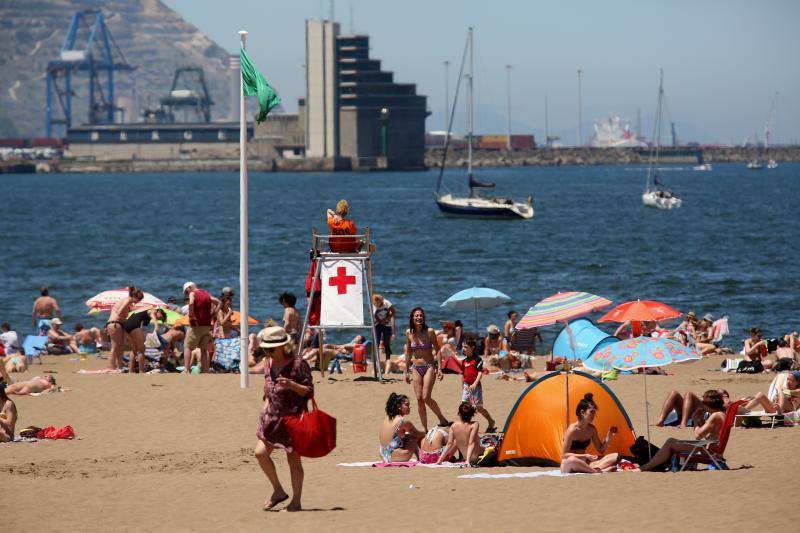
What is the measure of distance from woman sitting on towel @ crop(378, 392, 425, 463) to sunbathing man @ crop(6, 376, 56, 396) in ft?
19.2

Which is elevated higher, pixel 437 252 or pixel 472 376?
pixel 472 376

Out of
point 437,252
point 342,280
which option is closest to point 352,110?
point 437,252

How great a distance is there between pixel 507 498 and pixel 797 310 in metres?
24.2

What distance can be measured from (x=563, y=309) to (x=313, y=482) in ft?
27.0

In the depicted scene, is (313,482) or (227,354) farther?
(227,354)

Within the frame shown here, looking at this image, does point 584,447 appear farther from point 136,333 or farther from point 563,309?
point 136,333

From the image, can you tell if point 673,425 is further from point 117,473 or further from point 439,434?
point 117,473

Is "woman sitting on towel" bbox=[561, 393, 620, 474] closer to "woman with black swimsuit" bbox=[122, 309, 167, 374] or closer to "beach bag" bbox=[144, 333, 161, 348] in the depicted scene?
"woman with black swimsuit" bbox=[122, 309, 167, 374]

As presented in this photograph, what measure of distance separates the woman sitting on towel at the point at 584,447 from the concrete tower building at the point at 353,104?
165063 mm

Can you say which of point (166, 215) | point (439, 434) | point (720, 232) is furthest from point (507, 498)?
point (166, 215)

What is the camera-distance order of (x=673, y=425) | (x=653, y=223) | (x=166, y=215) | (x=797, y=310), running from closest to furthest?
1. (x=673, y=425)
2. (x=797, y=310)
3. (x=653, y=223)
4. (x=166, y=215)

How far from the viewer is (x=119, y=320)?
735 inches

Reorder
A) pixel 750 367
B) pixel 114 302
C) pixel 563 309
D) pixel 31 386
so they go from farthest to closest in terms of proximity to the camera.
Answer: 1. pixel 114 302
2. pixel 750 367
3. pixel 563 309
4. pixel 31 386

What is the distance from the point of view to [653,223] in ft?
247
